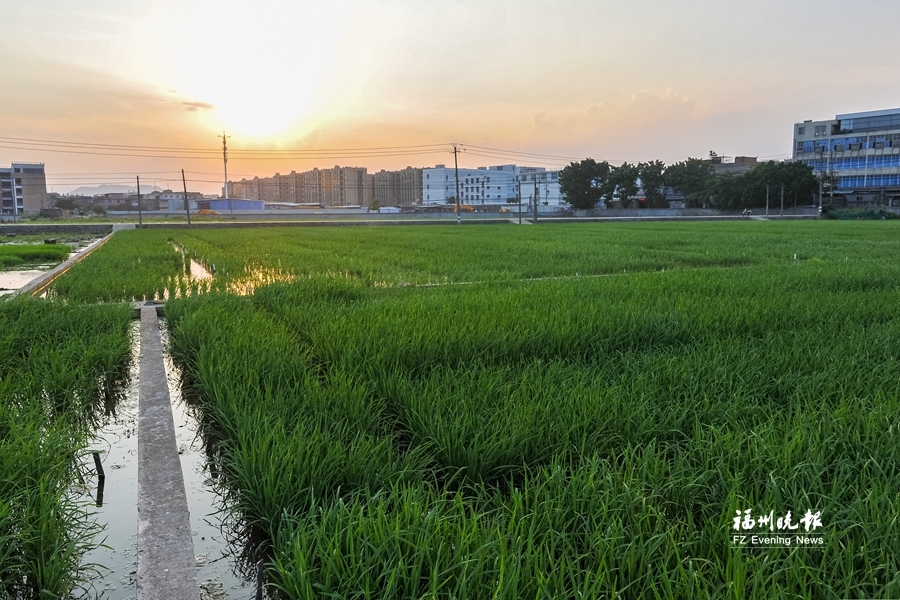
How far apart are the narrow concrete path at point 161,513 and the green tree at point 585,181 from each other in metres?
55.4

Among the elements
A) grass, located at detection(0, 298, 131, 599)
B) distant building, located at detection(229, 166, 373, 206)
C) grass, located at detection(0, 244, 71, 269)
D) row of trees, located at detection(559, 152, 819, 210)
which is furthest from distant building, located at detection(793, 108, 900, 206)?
distant building, located at detection(229, 166, 373, 206)

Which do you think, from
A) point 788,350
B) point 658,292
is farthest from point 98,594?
point 658,292

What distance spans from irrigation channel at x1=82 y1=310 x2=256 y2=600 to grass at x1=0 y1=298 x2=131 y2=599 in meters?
0.07

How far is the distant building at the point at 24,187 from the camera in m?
74.0

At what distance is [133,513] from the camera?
2.28 m

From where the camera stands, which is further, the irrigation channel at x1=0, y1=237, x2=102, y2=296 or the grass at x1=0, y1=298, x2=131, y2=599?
the irrigation channel at x1=0, y1=237, x2=102, y2=296

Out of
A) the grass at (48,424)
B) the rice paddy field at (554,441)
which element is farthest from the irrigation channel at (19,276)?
the rice paddy field at (554,441)

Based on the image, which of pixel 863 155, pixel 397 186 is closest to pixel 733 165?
pixel 863 155

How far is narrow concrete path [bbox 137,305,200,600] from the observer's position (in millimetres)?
1715

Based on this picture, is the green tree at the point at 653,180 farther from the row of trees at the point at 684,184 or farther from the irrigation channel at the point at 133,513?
the irrigation channel at the point at 133,513

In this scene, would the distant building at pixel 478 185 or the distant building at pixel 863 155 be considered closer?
the distant building at pixel 863 155

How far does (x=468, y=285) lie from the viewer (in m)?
7.23

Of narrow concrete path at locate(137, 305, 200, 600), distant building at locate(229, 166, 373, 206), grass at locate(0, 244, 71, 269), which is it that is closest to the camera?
narrow concrete path at locate(137, 305, 200, 600)

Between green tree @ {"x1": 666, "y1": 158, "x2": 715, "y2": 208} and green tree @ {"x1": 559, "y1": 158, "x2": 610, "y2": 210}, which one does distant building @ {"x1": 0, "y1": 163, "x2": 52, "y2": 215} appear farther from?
green tree @ {"x1": 666, "y1": 158, "x2": 715, "y2": 208}
